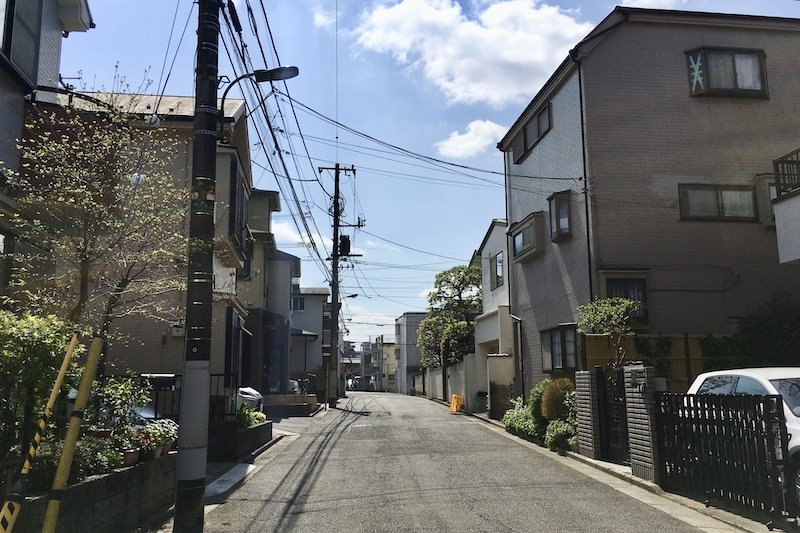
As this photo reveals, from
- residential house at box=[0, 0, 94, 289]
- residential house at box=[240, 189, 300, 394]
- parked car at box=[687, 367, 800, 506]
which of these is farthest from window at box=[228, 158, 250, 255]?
parked car at box=[687, 367, 800, 506]

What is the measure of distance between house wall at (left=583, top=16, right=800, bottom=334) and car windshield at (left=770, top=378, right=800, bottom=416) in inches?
302

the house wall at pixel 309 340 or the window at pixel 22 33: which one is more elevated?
the window at pixel 22 33

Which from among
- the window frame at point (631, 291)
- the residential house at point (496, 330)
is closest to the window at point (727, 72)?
the window frame at point (631, 291)

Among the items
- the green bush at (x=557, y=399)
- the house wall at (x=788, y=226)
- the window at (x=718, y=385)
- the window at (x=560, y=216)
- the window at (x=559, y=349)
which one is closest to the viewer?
the window at (x=718, y=385)

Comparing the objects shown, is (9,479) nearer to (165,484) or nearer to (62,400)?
(62,400)

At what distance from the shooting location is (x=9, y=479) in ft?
16.3

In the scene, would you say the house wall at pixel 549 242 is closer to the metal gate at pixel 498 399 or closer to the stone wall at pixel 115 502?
the metal gate at pixel 498 399

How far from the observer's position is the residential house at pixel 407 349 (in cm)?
6981

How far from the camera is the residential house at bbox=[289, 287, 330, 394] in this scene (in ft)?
141

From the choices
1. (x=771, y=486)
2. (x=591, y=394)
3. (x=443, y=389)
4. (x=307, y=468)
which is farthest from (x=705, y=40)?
(x=443, y=389)

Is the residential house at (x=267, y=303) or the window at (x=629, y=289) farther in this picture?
the residential house at (x=267, y=303)

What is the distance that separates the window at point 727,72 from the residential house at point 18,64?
50.6ft

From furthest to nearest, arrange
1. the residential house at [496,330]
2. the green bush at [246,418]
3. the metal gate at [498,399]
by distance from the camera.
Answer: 1. the residential house at [496,330]
2. the metal gate at [498,399]
3. the green bush at [246,418]

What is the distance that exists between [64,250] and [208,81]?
3223 millimetres
